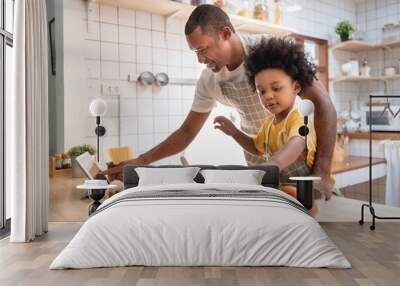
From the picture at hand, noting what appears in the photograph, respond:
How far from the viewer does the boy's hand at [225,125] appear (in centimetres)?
505

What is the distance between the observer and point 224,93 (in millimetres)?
5039

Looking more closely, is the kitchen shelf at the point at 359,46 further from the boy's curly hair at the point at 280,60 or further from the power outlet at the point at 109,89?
the power outlet at the point at 109,89

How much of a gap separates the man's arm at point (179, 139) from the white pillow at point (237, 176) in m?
0.57

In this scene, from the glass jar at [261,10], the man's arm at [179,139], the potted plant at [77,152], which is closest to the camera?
the potted plant at [77,152]

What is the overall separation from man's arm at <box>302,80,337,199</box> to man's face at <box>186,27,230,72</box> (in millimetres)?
946

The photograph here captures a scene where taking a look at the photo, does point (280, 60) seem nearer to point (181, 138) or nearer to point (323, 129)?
point (323, 129)

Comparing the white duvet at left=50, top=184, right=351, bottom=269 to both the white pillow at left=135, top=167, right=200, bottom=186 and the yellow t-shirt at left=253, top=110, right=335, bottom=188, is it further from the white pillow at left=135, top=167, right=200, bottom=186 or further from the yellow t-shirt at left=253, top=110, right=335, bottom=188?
the yellow t-shirt at left=253, top=110, right=335, bottom=188

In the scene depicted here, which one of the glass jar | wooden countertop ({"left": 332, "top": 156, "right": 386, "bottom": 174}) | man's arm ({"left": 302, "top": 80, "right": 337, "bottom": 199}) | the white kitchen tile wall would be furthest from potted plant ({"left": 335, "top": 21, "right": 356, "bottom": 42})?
wooden countertop ({"left": 332, "top": 156, "right": 386, "bottom": 174})

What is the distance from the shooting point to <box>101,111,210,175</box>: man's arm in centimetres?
511

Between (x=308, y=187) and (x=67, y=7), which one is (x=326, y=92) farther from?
(x=67, y=7)

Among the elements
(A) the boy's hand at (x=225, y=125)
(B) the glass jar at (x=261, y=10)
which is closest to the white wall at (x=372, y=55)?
(B) the glass jar at (x=261, y=10)

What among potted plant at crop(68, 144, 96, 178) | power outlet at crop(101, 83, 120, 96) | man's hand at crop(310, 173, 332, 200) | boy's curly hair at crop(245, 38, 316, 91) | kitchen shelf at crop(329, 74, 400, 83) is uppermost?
boy's curly hair at crop(245, 38, 316, 91)

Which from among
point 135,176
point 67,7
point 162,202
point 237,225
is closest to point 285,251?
point 237,225

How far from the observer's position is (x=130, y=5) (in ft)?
16.2
